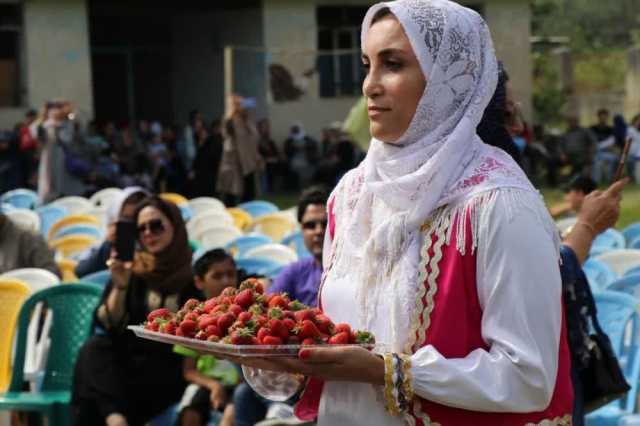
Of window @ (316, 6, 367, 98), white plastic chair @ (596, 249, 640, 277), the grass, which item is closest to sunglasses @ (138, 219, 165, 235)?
white plastic chair @ (596, 249, 640, 277)

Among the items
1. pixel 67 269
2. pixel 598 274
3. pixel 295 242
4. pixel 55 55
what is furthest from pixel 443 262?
pixel 55 55

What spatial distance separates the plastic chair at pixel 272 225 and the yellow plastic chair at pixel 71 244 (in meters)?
1.81

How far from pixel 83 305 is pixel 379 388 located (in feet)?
16.9

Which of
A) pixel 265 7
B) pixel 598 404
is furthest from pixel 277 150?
pixel 598 404

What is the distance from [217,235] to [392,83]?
8802mm

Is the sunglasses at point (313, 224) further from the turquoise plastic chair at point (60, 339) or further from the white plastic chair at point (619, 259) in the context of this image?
the white plastic chair at point (619, 259)

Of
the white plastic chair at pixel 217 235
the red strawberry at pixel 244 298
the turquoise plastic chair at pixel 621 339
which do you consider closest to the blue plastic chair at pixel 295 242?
the white plastic chair at pixel 217 235

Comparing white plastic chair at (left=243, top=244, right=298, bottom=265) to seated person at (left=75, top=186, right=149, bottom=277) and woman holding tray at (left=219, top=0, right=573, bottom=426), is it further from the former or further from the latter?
woman holding tray at (left=219, top=0, right=573, bottom=426)

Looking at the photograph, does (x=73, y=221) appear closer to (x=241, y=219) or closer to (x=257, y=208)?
(x=241, y=219)

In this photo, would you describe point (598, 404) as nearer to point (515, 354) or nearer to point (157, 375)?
point (515, 354)

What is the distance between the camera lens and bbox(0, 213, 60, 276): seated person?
9.46 m

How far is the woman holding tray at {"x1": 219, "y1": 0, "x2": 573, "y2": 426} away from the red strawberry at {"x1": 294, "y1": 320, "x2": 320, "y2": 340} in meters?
0.07

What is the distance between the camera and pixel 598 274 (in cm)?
780

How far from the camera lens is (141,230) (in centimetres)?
701
